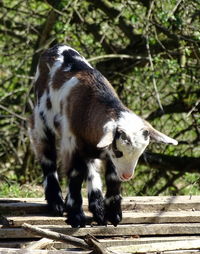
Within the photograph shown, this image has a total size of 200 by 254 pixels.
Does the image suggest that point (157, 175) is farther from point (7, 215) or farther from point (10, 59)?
point (7, 215)

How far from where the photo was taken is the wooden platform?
230 inches

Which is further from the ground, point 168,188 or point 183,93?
point 183,93

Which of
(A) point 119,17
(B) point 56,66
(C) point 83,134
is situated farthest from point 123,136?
(A) point 119,17

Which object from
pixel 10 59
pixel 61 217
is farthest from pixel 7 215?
pixel 10 59

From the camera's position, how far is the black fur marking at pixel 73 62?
23.4 feet

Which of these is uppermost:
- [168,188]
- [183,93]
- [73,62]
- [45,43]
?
[73,62]

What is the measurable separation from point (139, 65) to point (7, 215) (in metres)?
4.44

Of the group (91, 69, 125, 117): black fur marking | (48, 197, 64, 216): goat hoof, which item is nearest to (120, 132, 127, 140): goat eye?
(91, 69, 125, 117): black fur marking

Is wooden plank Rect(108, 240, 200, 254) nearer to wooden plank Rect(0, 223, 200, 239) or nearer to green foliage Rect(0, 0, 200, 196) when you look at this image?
wooden plank Rect(0, 223, 200, 239)

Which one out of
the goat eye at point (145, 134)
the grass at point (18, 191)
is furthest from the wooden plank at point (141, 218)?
the grass at point (18, 191)

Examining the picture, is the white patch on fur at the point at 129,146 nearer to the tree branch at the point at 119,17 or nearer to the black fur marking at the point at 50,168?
the black fur marking at the point at 50,168

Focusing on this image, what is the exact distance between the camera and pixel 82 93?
22.0ft

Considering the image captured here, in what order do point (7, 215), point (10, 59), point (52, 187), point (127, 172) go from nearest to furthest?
point (127, 172) < point (7, 215) < point (52, 187) < point (10, 59)

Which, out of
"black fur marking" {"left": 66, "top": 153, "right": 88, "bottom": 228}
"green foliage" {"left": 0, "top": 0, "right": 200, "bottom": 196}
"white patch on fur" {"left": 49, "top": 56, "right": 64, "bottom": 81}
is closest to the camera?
"black fur marking" {"left": 66, "top": 153, "right": 88, "bottom": 228}
